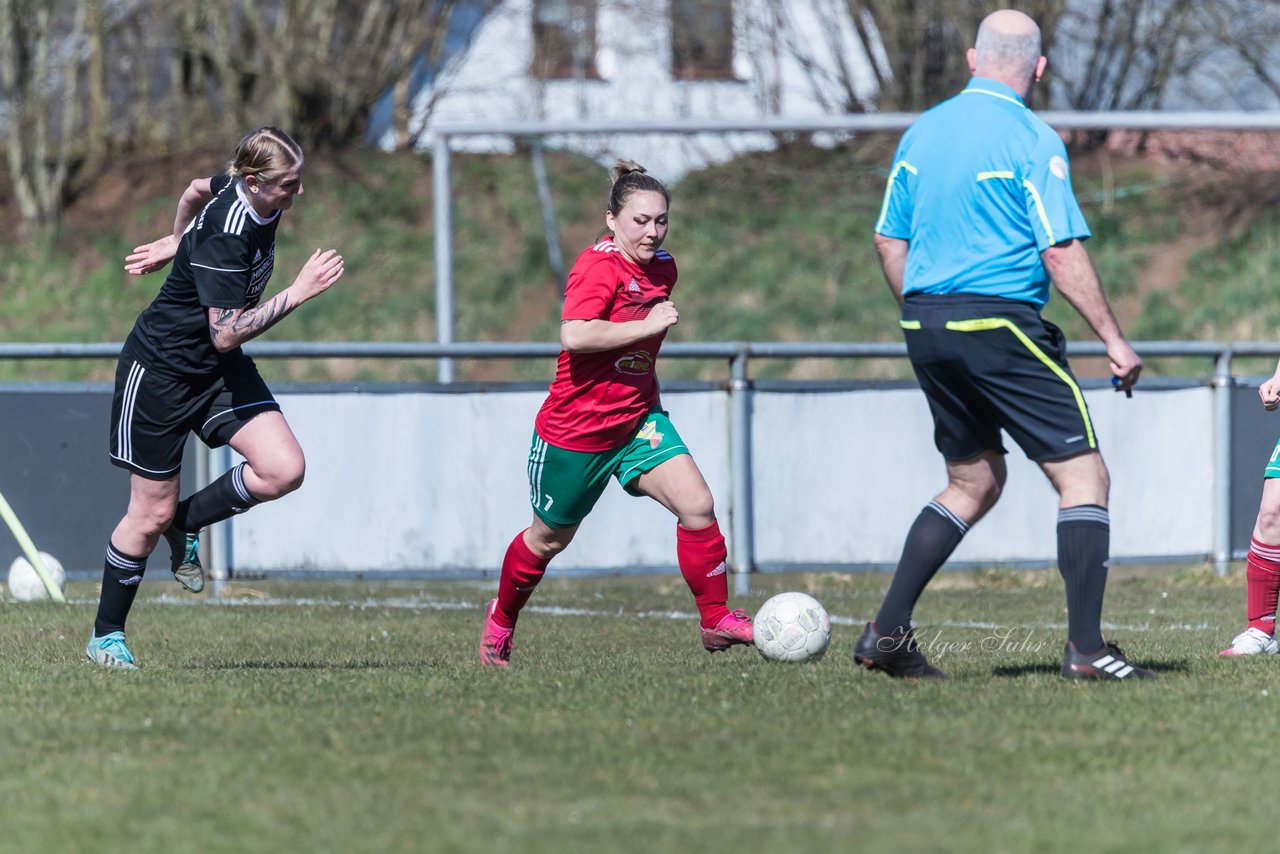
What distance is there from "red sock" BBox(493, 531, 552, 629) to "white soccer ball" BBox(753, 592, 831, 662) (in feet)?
2.80

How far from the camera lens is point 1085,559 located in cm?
520

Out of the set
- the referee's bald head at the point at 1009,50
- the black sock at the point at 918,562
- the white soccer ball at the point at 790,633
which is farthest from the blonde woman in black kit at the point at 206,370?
the referee's bald head at the point at 1009,50

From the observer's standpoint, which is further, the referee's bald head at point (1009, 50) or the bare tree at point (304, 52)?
the bare tree at point (304, 52)

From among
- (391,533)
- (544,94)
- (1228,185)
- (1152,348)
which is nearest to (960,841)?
(391,533)

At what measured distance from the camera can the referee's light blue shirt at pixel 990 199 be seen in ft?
16.7

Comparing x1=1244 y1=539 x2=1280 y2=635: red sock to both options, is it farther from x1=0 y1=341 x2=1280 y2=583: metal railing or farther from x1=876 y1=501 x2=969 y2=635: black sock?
x1=0 y1=341 x2=1280 y2=583: metal railing

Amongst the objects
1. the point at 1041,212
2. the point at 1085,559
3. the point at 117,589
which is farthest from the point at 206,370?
the point at 1085,559

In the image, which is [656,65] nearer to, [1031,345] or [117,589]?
[117,589]

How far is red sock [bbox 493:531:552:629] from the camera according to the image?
6.29 m

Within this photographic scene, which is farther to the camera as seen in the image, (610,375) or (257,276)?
(610,375)

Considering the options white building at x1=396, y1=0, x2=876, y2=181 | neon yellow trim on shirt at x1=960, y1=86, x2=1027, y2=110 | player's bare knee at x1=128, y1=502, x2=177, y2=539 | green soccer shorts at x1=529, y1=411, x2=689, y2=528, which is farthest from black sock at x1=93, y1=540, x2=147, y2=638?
white building at x1=396, y1=0, x2=876, y2=181

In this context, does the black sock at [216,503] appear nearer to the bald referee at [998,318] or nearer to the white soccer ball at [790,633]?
the white soccer ball at [790,633]

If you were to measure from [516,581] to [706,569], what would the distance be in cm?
71

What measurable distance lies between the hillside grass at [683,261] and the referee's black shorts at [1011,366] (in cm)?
1145
